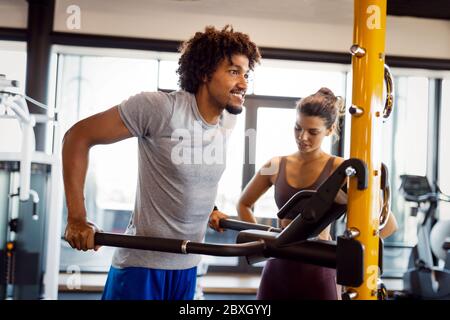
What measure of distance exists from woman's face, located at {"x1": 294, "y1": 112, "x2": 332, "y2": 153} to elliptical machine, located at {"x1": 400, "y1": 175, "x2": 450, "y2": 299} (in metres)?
1.31

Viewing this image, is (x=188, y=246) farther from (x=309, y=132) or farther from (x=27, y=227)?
(x=27, y=227)

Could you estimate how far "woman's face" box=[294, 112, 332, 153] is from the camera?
3.43 feet

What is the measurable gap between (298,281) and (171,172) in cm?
41

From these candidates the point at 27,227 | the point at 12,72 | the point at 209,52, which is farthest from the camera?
the point at 27,227

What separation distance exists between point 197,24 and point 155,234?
3.49 feet

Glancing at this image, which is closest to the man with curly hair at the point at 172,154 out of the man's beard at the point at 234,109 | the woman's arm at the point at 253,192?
the man's beard at the point at 234,109

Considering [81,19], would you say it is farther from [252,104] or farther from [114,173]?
[114,173]

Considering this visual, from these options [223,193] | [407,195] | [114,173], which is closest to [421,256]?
[407,195]

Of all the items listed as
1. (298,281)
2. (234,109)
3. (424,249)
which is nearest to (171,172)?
(234,109)

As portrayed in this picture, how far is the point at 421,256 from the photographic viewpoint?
7.20 feet

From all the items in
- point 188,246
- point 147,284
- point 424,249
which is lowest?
point 424,249

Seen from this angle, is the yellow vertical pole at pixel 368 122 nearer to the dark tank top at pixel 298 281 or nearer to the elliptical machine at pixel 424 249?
the dark tank top at pixel 298 281

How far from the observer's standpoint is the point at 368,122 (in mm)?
536
